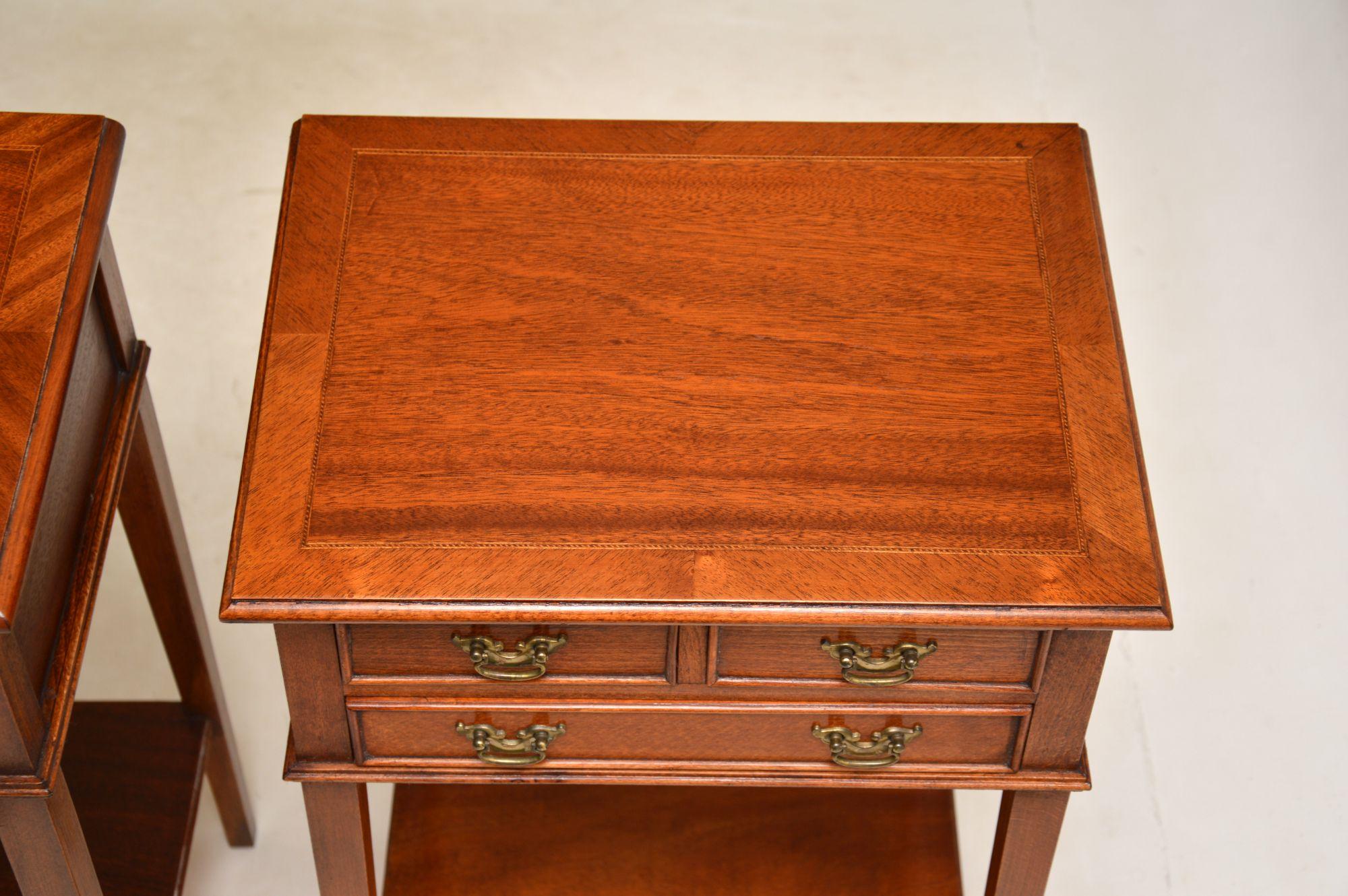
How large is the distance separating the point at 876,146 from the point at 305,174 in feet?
2.31

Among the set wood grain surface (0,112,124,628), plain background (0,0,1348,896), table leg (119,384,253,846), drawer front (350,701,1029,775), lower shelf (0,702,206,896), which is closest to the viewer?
wood grain surface (0,112,124,628)

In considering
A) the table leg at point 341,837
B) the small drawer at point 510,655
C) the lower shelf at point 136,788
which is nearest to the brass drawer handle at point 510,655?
the small drawer at point 510,655

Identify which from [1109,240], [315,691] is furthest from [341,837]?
[1109,240]

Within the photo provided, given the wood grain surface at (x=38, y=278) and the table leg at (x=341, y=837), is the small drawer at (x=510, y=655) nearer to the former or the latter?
the table leg at (x=341, y=837)

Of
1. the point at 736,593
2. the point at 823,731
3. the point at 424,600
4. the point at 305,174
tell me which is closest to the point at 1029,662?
the point at 823,731

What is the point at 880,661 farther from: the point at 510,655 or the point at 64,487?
the point at 64,487

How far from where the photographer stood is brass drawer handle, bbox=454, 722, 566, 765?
168 cm

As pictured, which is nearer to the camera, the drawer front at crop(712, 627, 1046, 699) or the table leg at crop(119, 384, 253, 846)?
the drawer front at crop(712, 627, 1046, 699)

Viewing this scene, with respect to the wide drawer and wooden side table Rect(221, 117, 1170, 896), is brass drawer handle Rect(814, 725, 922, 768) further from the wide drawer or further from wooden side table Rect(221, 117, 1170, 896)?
the wide drawer

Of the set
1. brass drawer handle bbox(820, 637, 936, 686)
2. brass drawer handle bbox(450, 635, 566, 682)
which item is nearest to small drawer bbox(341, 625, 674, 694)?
brass drawer handle bbox(450, 635, 566, 682)

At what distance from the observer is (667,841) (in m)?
2.18

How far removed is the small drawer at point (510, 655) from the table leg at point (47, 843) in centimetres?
33

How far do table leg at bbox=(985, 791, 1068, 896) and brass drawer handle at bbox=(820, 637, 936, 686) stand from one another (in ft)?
0.88

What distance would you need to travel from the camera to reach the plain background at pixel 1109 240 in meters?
2.42
